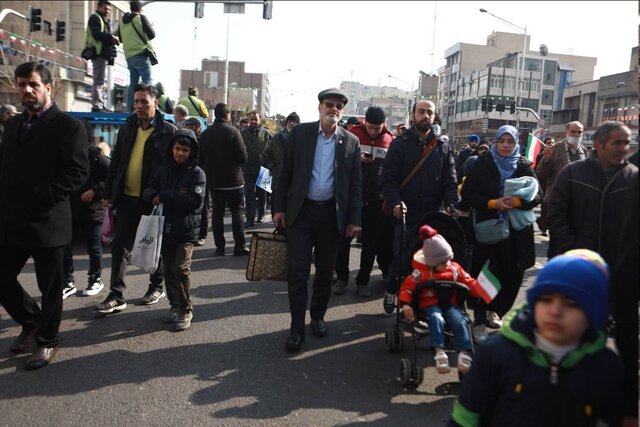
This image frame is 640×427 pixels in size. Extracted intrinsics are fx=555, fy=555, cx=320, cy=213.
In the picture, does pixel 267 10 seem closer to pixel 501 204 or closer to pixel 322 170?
pixel 322 170

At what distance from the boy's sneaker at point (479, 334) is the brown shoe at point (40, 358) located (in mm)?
3644

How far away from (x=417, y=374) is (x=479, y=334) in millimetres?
1283

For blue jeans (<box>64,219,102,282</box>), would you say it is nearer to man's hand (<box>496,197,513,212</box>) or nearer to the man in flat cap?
the man in flat cap

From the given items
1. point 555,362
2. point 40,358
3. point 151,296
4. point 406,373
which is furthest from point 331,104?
point 555,362

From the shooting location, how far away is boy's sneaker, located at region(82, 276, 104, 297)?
6.25 metres

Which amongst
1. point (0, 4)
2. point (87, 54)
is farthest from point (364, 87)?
point (87, 54)

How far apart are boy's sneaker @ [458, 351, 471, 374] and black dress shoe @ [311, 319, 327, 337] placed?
5.23ft

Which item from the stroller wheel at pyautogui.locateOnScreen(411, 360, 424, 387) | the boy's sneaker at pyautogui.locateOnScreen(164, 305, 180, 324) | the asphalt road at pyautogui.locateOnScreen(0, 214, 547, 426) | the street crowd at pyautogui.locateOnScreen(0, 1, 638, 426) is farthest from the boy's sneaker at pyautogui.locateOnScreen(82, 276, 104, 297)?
the stroller wheel at pyautogui.locateOnScreen(411, 360, 424, 387)

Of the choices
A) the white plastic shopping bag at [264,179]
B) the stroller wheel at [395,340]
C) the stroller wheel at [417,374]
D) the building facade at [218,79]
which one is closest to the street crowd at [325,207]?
the stroller wheel at [417,374]

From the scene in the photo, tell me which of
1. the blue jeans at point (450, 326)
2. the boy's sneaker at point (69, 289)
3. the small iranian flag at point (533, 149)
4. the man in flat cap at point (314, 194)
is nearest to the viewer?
the blue jeans at point (450, 326)

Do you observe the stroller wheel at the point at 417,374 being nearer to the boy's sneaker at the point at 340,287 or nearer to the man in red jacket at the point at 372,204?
the man in red jacket at the point at 372,204

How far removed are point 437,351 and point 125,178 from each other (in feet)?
11.4

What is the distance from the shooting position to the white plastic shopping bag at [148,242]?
5137mm

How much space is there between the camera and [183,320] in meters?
5.29
